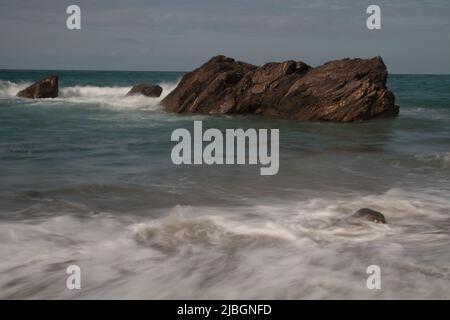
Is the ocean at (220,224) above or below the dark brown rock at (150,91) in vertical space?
below

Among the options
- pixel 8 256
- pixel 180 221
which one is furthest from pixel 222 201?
pixel 8 256

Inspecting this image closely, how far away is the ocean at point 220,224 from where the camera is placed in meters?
5.15

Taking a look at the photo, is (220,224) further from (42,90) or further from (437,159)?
(42,90)

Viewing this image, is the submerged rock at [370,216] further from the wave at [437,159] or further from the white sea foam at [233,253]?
the wave at [437,159]

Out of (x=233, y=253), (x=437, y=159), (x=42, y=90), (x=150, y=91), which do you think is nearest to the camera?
(x=233, y=253)

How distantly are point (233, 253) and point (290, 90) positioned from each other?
18.0 meters

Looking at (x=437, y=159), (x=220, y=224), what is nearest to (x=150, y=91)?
(x=437, y=159)

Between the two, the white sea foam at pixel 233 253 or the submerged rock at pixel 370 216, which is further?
the submerged rock at pixel 370 216

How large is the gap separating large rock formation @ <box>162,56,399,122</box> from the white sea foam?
14.8 metres

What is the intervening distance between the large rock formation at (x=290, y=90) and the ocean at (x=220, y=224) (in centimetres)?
837

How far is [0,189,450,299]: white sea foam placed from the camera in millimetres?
5035

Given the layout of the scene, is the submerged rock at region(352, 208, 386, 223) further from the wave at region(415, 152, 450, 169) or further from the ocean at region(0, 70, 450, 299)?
the wave at region(415, 152, 450, 169)

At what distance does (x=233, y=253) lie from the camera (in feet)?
19.6

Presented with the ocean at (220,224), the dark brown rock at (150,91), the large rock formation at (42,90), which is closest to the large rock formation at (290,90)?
the dark brown rock at (150,91)
